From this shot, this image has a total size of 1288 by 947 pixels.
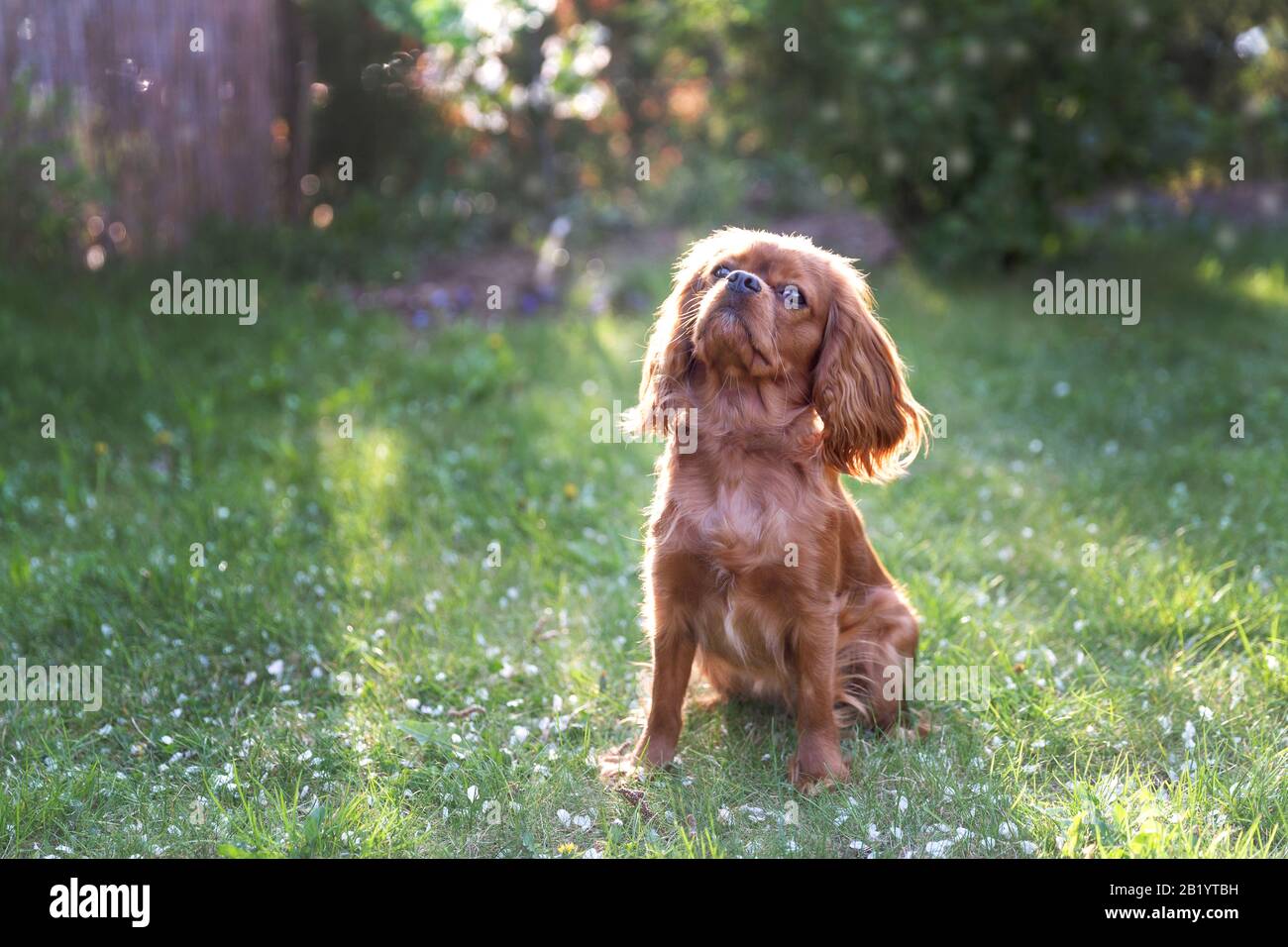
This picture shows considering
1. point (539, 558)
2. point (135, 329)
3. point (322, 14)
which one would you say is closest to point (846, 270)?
point (539, 558)

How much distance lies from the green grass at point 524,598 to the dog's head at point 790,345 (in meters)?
0.91

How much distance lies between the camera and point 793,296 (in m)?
2.94

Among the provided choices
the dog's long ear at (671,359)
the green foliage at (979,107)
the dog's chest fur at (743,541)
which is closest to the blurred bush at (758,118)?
the green foliage at (979,107)

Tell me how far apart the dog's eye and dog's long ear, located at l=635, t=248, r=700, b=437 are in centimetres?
25

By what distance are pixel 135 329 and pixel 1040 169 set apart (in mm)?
6013

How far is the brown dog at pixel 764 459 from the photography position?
113 inches

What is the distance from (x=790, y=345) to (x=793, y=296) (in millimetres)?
126

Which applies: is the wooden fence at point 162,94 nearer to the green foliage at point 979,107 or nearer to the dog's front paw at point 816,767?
the green foliage at point 979,107

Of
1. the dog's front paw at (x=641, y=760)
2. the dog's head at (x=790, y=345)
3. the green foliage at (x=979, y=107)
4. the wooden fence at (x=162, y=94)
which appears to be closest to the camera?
the dog's head at (x=790, y=345)

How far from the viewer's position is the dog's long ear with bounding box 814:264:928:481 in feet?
9.76

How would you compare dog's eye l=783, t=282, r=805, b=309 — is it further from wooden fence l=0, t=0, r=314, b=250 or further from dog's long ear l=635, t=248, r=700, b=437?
wooden fence l=0, t=0, r=314, b=250

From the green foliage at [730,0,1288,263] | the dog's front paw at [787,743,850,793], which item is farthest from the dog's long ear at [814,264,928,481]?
the green foliage at [730,0,1288,263]

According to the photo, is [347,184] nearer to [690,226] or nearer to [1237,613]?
[690,226]

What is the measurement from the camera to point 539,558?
173 inches
